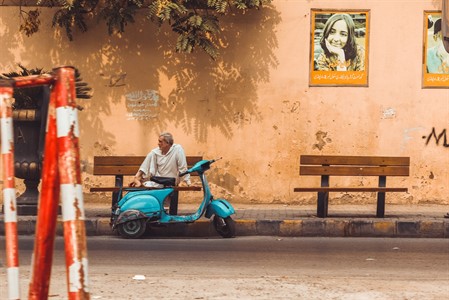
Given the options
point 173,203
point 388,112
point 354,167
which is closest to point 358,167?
point 354,167

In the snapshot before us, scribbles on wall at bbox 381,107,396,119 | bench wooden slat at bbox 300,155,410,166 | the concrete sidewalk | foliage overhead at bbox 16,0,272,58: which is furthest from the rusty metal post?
scribbles on wall at bbox 381,107,396,119

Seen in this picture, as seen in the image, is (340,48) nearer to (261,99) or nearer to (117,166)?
Answer: (261,99)

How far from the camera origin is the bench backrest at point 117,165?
14352 millimetres

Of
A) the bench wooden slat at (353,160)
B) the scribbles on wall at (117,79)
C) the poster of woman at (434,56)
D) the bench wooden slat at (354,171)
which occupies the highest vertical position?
the poster of woman at (434,56)

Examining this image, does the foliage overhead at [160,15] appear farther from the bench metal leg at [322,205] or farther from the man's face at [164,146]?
the bench metal leg at [322,205]

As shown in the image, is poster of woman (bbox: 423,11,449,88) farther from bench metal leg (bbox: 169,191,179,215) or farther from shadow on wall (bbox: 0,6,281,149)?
bench metal leg (bbox: 169,191,179,215)

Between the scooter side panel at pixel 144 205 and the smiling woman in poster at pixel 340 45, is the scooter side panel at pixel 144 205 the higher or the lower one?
the lower one

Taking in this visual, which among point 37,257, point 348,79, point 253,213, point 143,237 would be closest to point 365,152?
point 348,79

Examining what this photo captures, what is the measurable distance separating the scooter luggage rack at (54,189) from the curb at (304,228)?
8.40 meters

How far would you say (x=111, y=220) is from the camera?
41.5 ft

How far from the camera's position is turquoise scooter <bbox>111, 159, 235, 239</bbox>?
1238cm

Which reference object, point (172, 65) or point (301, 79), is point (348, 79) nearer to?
point (301, 79)

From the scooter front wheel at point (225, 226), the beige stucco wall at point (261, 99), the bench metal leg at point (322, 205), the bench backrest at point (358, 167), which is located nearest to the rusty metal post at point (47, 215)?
the scooter front wheel at point (225, 226)

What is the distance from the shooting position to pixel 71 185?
409 centimetres
